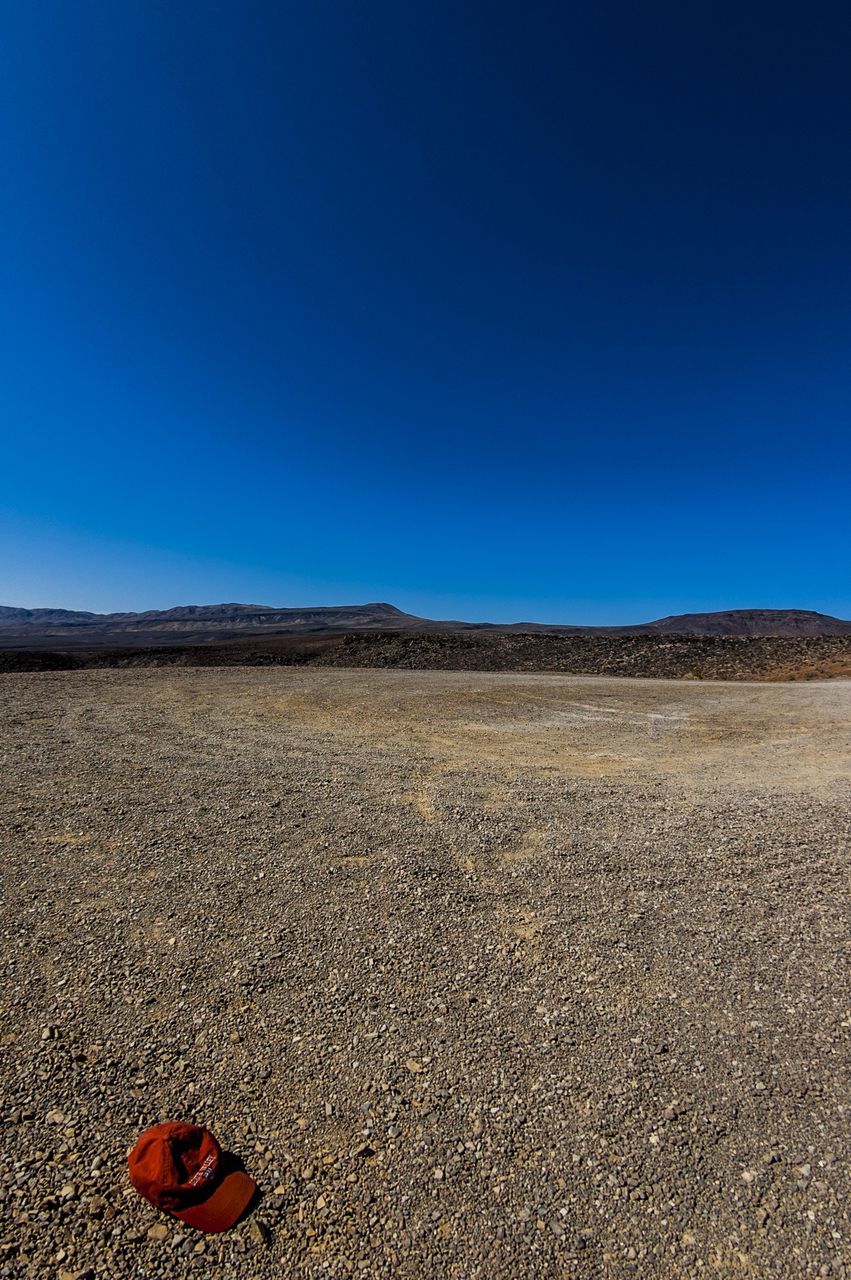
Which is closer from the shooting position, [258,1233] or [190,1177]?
[258,1233]

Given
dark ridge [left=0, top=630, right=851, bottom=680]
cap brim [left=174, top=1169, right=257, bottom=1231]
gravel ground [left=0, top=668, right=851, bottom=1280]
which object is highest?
dark ridge [left=0, top=630, right=851, bottom=680]

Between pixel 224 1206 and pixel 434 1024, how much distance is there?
4.18 ft

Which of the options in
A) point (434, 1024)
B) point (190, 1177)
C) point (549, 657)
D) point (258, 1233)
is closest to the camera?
point (258, 1233)

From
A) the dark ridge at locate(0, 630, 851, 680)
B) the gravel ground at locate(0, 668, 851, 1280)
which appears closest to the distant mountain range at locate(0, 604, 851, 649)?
the dark ridge at locate(0, 630, 851, 680)

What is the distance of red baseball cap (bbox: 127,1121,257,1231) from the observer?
210 cm

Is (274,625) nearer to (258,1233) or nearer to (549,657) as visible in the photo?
(549,657)

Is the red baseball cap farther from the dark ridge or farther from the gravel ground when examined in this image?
the dark ridge

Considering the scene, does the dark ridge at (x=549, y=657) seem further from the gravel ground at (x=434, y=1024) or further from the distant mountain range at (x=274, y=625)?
the distant mountain range at (x=274, y=625)

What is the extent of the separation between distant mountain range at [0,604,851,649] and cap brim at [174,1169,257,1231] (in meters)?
75.6

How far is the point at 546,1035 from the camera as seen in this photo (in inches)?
117

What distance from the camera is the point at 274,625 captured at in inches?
5133

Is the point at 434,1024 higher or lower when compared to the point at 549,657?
lower

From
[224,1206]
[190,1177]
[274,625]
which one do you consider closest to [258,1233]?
[224,1206]

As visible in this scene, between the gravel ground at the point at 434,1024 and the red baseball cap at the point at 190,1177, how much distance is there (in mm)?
62
